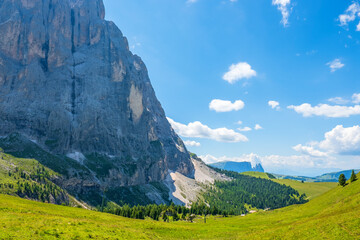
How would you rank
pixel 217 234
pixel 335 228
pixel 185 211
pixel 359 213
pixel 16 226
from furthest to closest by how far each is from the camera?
1. pixel 185 211
2. pixel 217 234
3. pixel 359 213
4. pixel 335 228
5. pixel 16 226

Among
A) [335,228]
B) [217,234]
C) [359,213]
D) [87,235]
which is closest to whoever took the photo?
[87,235]

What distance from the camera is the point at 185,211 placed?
139 meters

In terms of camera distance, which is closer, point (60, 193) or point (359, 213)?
point (359, 213)

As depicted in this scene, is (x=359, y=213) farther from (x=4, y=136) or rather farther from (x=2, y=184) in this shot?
(x=4, y=136)

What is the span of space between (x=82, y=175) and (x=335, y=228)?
199 metres

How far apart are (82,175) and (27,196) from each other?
65.9m

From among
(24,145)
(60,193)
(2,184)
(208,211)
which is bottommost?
(208,211)

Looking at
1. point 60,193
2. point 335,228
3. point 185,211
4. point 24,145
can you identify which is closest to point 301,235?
point 335,228

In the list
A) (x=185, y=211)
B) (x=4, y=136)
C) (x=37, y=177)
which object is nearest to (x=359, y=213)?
(x=185, y=211)

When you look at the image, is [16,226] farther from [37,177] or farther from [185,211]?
[37,177]

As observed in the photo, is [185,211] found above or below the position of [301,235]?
below

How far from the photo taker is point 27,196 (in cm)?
12788

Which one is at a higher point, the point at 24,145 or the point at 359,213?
the point at 24,145

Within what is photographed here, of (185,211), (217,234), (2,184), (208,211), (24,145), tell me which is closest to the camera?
(217,234)
